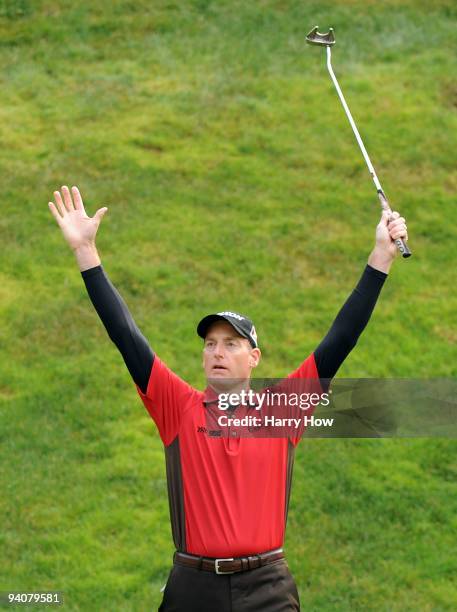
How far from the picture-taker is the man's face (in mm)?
5387

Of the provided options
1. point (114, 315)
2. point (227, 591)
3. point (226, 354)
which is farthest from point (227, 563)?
point (114, 315)

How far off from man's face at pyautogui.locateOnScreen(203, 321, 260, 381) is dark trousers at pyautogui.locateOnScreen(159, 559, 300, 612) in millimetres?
940

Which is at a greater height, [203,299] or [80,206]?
[203,299]

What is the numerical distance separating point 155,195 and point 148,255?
1.15 m

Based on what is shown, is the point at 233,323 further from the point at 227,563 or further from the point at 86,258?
the point at 227,563

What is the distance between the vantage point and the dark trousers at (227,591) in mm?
5047

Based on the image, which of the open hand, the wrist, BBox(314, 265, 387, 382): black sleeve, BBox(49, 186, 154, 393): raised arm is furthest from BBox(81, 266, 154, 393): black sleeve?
the wrist

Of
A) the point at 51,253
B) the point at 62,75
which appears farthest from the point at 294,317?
the point at 62,75

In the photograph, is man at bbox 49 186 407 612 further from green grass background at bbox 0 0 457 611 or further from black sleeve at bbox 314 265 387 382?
green grass background at bbox 0 0 457 611

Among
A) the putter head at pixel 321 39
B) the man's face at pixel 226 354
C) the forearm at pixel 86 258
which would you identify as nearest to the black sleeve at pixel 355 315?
the man's face at pixel 226 354

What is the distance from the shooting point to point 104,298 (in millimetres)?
5184

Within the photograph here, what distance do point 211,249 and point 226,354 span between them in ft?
23.8

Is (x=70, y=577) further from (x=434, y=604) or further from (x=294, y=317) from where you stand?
(x=294, y=317)

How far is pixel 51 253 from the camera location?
12523mm
